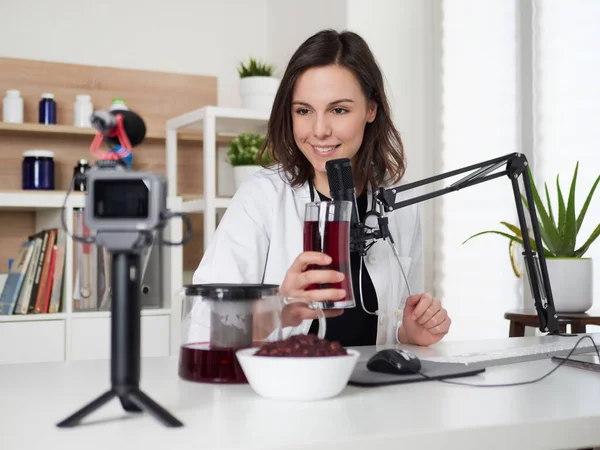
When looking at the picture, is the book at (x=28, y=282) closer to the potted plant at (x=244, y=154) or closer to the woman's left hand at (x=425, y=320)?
the potted plant at (x=244, y=154)

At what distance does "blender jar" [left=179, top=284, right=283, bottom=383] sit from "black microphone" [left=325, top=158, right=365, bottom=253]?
252 mm

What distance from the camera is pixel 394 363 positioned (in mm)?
1098

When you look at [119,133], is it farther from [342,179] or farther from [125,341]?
[342,179]

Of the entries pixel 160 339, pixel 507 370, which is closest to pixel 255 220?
pixel 507 370

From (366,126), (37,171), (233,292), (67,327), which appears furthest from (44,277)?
(233,292)

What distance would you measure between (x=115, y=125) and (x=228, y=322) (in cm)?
36

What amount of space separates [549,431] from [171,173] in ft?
9.00

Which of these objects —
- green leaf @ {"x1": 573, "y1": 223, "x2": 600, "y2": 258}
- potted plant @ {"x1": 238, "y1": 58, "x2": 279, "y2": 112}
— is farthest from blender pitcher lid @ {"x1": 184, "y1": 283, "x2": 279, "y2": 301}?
potted plant @ {"x1": 238, "y1": 58, "x2": 279, "y2": 112}

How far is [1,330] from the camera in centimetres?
262

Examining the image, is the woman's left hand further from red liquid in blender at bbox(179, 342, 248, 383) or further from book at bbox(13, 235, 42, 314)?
book at bbox(13, 235, 42, 314)

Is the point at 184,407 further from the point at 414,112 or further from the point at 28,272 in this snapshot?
the point at 414,112

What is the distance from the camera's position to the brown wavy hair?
1762 mm

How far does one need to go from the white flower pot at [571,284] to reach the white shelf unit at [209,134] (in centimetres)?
130

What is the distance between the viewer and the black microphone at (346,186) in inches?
49.6
